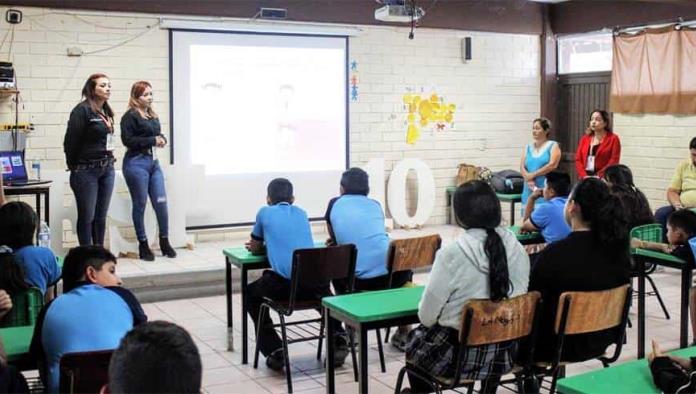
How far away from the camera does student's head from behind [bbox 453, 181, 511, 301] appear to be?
9.77 feet

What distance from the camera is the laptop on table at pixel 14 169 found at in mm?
6348

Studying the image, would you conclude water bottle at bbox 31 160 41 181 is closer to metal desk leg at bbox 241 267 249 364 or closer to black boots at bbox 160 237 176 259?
black boots at bbox 160 237 176 259

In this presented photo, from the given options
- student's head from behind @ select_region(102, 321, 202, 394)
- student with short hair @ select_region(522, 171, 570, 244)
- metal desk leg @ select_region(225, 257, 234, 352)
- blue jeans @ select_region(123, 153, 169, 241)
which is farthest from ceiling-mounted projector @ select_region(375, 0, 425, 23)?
student's head from behind @ select_region(102, 321, 202, 394)

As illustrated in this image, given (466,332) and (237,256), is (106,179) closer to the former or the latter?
(237,256)

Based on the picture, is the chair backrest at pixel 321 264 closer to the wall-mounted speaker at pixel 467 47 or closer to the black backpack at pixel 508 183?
the black backpack at pixel 508 183

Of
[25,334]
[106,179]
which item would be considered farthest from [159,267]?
[25,334]

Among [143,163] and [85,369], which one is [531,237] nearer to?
[85,369]

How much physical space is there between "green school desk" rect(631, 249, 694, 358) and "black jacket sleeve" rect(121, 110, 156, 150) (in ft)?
13.6

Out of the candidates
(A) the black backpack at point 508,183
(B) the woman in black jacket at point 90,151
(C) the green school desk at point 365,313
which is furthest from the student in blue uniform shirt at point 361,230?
(A) the black backpack at point 508,183

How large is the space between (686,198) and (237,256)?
4.03 m

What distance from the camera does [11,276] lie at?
3.28 m

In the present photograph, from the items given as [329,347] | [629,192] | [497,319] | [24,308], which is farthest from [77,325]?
[629,192]

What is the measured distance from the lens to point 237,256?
444cm

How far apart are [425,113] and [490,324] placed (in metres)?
6.25
